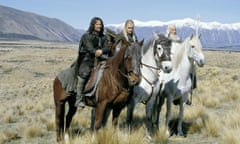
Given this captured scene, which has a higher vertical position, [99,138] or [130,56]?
[130,56]

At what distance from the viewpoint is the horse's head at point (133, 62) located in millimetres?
6738

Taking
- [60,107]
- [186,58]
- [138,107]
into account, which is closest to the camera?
[60,107]

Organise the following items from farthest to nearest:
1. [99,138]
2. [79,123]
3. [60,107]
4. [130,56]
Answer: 1. [79,123]
2. [60,107]
3. [130,56]
4. [99,138]

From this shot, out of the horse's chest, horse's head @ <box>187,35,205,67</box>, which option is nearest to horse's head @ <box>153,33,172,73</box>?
horse's head @ <box>187,35,205,67</box>

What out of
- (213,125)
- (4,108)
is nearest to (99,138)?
(213,125)

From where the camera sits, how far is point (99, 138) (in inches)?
249

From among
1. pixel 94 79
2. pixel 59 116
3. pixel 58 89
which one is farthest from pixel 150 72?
pixel 59 116

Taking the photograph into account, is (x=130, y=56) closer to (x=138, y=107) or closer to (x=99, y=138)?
(x=99, y=138)

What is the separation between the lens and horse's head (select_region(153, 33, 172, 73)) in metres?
7.45

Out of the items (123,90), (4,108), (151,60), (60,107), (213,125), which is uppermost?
(151,60)

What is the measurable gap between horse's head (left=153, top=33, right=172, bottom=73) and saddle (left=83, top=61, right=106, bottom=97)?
1.32m

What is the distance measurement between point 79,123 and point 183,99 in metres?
3.65

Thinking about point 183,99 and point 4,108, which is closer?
point 183,99

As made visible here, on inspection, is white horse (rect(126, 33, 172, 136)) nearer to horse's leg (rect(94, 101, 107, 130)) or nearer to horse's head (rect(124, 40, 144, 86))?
horse's head (rect(124, 40, 144, 86))
